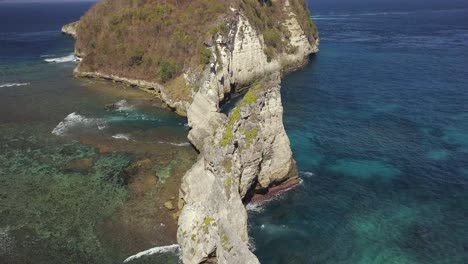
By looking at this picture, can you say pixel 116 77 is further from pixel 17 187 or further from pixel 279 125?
pixel 279 125

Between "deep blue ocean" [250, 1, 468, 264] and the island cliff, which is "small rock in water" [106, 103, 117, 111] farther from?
"deep blue ocean" [250, 1, 468, 264]

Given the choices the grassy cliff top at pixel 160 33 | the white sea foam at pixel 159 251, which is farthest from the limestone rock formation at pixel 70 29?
the white sea foam at pixel 159 251

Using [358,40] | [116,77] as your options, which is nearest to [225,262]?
[116,77]

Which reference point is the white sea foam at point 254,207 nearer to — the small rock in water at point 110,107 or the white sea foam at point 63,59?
the small rock in water at point 110,107

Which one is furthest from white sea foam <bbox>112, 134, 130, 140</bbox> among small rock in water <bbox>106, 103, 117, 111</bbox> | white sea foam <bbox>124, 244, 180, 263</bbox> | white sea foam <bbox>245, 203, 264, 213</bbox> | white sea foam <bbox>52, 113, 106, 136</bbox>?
white sea foam <bbox>124, 244, 180, 263</bbox>

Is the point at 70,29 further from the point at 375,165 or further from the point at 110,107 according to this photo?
the point at 375,165

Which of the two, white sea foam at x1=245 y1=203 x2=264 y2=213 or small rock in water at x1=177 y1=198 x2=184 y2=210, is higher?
small rock in water at x1=177 y1=198 x2=184 y2=210
